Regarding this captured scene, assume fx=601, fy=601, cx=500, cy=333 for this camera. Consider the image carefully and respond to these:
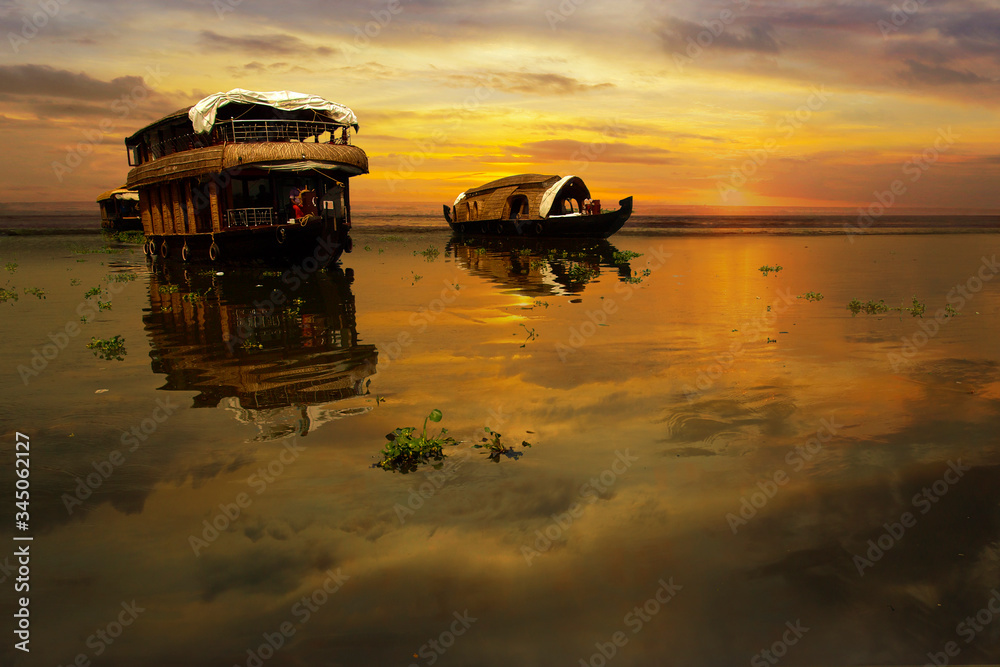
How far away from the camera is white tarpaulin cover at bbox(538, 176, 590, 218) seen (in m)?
38.6

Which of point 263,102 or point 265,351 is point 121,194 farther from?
point 265,351

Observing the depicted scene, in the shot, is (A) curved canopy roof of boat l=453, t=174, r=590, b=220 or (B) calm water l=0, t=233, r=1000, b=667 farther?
(A) curved canopy roof of boat l=453, t=174, r=590, b=220

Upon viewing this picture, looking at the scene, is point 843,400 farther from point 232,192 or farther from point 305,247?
point 232,192

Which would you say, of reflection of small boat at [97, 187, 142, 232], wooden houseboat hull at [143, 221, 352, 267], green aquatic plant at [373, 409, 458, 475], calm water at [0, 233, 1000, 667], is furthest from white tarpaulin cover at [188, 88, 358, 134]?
reflection of small boat at [97, 187, 142, 232]

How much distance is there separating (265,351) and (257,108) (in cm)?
1616

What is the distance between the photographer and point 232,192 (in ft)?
75.3

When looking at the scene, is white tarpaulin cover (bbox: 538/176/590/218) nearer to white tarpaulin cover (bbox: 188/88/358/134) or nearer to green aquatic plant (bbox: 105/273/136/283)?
white tarpaulin cover (bbox: 188/88/358/134)

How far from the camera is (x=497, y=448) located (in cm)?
616

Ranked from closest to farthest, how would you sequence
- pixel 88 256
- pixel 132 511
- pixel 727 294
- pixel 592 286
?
pixel 132 511 → pixel 727 294 → pixel 592 286 → pixel 88 256

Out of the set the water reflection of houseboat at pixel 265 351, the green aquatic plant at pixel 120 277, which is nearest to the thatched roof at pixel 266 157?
the green aquatic plant at pixel 120 277

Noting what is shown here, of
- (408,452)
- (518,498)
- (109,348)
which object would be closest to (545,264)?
(109,348)

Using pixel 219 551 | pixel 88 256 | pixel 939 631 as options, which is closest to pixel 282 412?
pixel 219 551

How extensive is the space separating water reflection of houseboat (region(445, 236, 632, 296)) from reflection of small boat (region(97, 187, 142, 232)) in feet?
103

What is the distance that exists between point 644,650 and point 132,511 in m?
4.30
